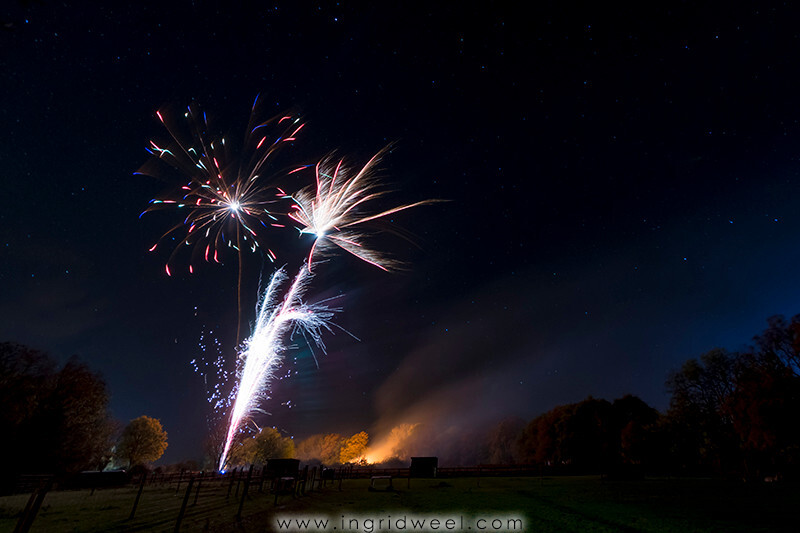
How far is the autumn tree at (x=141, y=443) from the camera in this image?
68562mm

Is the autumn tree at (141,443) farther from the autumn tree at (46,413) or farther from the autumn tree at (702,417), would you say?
the autumn tree at (702,417)

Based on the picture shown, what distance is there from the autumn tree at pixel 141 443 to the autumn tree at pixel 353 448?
60250 mm

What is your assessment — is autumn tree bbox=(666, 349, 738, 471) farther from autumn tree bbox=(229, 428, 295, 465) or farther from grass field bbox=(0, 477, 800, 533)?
autumn tree bbox=(229, 428, 295, 465)

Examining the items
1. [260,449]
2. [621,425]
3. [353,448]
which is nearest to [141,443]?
[260,449]

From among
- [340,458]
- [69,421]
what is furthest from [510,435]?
[69,421]

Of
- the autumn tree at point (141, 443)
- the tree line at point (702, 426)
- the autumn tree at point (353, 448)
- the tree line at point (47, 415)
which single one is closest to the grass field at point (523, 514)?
the tree line at point (702, 426)

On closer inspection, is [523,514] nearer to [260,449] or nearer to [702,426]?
[702,426]

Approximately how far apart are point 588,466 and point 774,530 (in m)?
49.9

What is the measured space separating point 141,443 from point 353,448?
219ft

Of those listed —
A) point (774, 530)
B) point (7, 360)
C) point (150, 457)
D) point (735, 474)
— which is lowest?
point (774, 530)

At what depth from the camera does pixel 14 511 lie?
16250mm

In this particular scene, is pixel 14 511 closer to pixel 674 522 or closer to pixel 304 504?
pixel 304 504

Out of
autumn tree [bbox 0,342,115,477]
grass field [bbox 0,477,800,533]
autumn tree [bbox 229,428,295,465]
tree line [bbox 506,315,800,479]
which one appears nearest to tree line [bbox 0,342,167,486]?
autumn tree [bbox 0,342,115,477]

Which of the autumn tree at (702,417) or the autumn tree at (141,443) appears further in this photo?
the autumn tree at (141,443)
